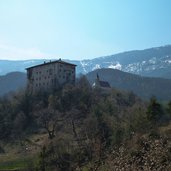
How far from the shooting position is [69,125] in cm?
8575

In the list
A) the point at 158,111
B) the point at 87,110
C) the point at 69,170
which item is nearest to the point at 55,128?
the point at 87,110

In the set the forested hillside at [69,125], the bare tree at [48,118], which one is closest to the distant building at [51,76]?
the forested hillside at [69,125]

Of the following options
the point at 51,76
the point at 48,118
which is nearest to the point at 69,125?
the point at 48,118

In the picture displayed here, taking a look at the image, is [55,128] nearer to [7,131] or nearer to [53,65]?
[7,131]

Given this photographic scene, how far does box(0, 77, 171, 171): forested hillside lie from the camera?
48.1m

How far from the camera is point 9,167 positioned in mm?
62531

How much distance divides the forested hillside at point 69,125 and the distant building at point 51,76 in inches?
180

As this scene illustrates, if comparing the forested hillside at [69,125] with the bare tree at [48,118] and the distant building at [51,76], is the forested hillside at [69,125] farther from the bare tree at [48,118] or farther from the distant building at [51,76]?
the distant building at [51,76]

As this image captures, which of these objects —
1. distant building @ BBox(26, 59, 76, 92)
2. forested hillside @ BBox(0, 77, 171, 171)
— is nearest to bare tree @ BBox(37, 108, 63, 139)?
forested hillside @ BBox(0, 77, 171, 171)

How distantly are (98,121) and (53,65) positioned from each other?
1921 inches

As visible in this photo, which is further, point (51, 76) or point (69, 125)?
point (51, 76)

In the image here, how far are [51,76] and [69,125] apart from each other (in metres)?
27.7

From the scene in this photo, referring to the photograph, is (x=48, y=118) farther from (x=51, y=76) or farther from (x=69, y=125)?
(x=51, y=76)

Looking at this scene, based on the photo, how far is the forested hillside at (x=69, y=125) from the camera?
48125 millimetres
